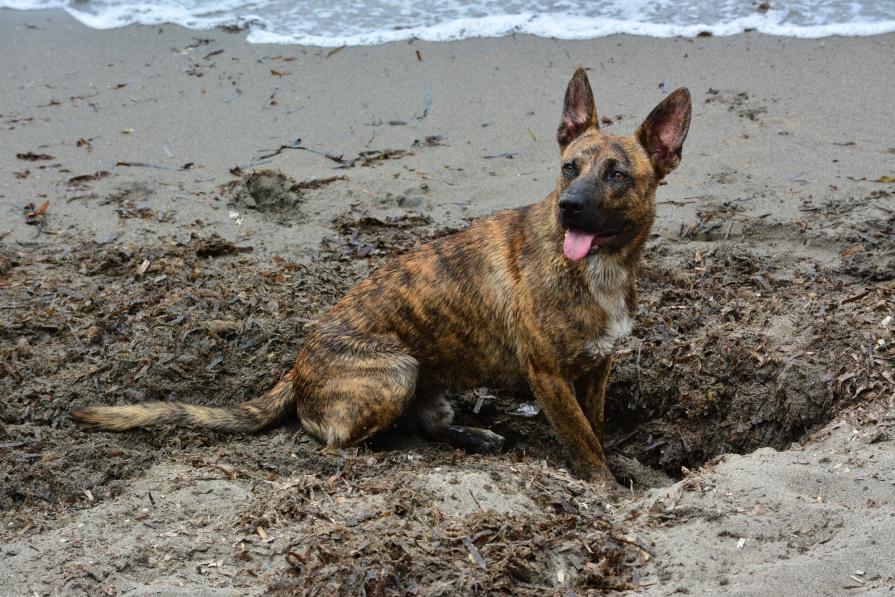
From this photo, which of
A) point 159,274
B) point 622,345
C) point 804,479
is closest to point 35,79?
point 159,274

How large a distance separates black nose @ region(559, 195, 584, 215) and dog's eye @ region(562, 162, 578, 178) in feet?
0.95

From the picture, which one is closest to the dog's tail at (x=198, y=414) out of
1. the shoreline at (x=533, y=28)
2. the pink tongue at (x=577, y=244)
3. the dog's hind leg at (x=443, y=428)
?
the dog's hind leg at (x=443, y=428)

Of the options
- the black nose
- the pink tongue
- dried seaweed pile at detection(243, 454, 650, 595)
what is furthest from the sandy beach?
the black nose

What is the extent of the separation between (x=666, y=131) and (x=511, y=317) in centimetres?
136

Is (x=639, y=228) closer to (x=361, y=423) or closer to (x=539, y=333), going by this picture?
(x=539, y=333)

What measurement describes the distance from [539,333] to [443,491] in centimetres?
118

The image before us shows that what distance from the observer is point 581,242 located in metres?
5.24

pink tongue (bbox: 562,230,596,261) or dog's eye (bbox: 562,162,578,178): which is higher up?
dog's eye (bbox: 562,162,578,178)

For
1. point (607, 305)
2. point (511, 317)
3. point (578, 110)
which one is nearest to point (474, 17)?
point (578, 110)

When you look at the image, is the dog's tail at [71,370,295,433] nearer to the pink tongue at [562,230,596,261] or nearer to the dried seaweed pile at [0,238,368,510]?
the dried seaweed pile at [0,238,368,510]

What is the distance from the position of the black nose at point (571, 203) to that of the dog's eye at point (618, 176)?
0.96 ft

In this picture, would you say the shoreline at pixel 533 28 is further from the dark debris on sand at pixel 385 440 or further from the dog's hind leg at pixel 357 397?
the dog's hind leg at pixel 357 397

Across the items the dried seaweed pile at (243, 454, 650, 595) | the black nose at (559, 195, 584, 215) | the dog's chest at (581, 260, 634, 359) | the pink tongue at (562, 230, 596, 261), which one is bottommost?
the dried seaweed pile at (243, 454, 650, 595)

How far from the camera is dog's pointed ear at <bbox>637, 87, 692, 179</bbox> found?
5.44 meters
